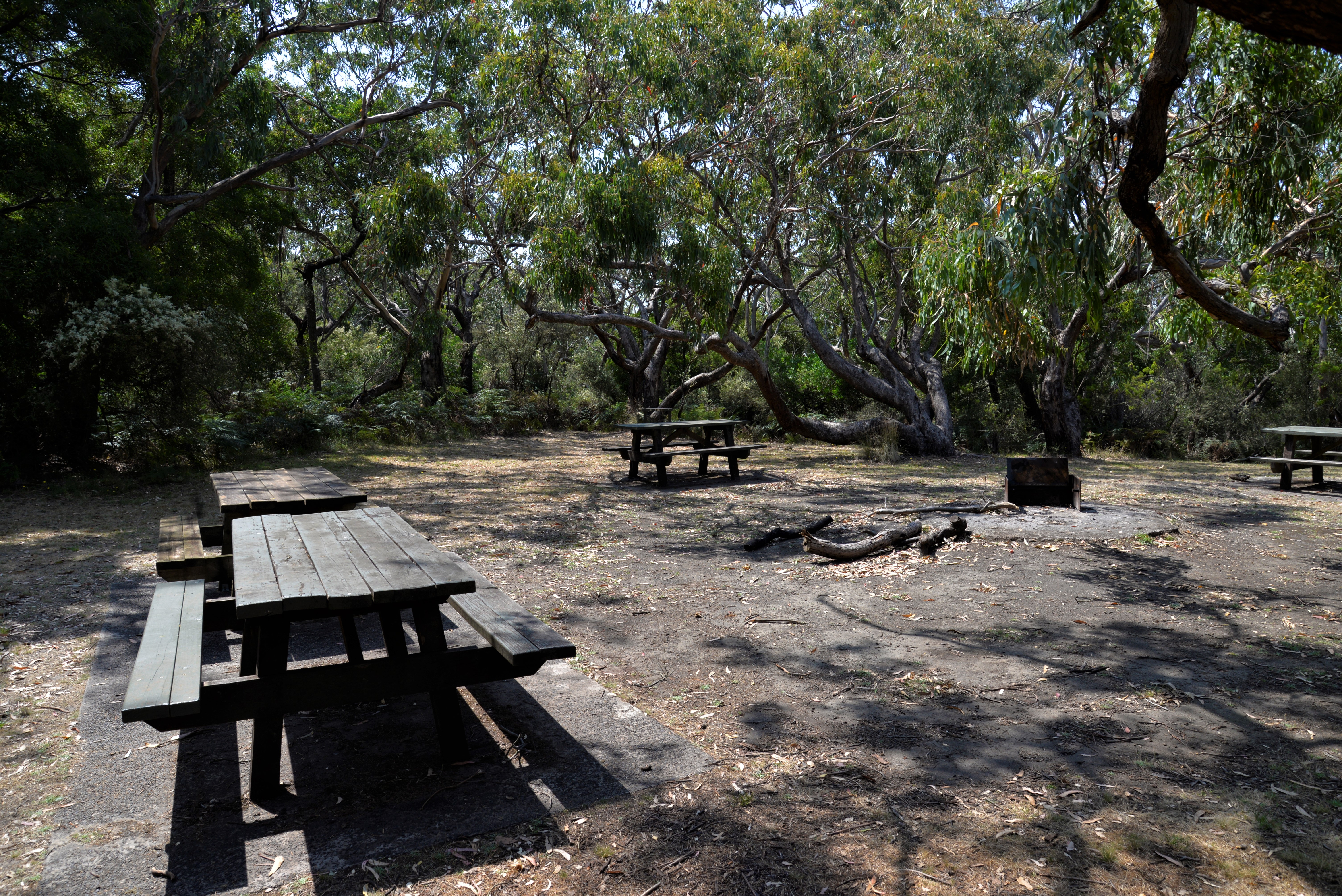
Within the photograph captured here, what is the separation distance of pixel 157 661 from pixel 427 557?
0.93 metres

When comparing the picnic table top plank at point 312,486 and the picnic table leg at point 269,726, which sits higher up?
the picnic table top plank at point 312,486

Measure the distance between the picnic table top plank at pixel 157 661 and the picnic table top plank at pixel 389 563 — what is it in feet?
2.10

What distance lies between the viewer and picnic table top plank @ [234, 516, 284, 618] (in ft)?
8.30

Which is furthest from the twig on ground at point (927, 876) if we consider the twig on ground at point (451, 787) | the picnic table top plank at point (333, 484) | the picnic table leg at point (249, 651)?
the picnic table top plank at point (333, 484)

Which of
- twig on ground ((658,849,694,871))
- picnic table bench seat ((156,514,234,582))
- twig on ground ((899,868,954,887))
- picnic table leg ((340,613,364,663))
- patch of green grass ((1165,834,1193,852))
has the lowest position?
twig on ground ((658,849,694,871))

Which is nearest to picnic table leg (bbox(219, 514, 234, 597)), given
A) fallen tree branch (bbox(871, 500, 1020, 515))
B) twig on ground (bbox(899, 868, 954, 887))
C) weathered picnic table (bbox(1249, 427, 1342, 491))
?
twig on ground (bbox(899, 868, 954, 887))

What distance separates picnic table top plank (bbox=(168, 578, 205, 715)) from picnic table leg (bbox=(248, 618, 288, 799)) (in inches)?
7.7

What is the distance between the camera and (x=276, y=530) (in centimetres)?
382

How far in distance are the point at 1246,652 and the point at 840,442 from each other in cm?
1315

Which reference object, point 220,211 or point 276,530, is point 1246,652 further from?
point 220,211

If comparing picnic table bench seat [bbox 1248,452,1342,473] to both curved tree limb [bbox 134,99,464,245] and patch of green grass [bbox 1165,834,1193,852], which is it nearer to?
patch of green grass [bbox 1165,834,1193,852]

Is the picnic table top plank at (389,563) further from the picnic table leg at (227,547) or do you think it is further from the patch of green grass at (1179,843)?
the patch of green grass at (1179,843)

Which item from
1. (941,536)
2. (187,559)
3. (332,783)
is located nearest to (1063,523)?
(941,536)

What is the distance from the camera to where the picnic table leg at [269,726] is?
2.75 meters
